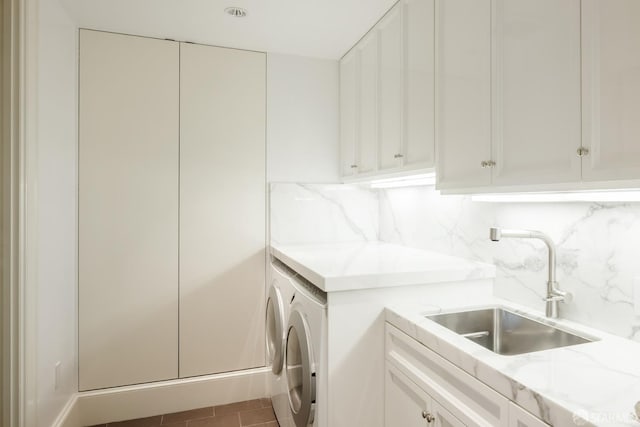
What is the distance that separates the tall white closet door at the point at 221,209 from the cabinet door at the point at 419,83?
1146 mm

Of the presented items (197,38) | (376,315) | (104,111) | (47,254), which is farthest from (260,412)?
(197,38)

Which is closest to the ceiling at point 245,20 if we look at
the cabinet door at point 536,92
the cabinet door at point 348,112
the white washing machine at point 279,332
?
the cabinet door at point 348,112

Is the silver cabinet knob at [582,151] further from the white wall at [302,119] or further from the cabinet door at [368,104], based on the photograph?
the white wall at [302,119]

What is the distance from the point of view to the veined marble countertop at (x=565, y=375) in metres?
0.80

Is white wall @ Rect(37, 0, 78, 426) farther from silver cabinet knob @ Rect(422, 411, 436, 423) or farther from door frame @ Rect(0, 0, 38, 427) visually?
silver cabinet knob @ Rect(422, 411, 436, 423)

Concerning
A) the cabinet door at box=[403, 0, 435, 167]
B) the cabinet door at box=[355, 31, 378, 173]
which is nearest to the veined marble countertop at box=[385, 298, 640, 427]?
the cabinet door at box=[403, 0, 435, 167]

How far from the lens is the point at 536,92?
3.79 ft

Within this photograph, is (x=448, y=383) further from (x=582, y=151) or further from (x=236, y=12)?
(x=236, y=12)

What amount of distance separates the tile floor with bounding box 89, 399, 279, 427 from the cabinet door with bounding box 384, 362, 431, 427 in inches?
41.1

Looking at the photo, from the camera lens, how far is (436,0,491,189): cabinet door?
137 centimetres

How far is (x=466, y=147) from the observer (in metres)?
1.47

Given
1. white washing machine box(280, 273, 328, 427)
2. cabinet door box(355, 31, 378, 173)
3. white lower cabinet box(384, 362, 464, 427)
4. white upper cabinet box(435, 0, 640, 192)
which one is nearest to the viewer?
white upper cabinet box(435, 0, 640, 192)
